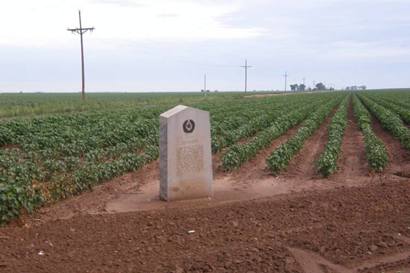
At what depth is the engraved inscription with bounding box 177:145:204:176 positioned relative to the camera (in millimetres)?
8641

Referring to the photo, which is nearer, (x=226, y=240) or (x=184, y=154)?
(x=226, y=240)

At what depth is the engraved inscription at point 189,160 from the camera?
864 centimetres

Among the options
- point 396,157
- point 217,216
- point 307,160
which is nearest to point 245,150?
point 307,160

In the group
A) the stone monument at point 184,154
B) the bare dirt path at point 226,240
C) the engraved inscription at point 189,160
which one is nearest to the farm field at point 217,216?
the bare dirt path at point 226,240

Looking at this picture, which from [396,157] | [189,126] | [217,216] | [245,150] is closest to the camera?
[217,216]

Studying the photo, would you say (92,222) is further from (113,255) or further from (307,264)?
(307,264)

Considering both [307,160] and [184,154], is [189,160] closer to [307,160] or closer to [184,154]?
[184,154]

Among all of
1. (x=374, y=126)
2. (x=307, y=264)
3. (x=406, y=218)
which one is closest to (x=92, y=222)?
(x=307, y=264)

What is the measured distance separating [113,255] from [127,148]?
8.27 metres

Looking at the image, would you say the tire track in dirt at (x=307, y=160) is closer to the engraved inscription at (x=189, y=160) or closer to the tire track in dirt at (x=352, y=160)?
the tire track in dirt at (x=352, y=160)

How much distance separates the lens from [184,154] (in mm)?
8672

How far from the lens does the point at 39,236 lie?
6.46m

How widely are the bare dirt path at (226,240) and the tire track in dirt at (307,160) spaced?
10.2 ft

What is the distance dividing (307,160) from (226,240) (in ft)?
24.7
